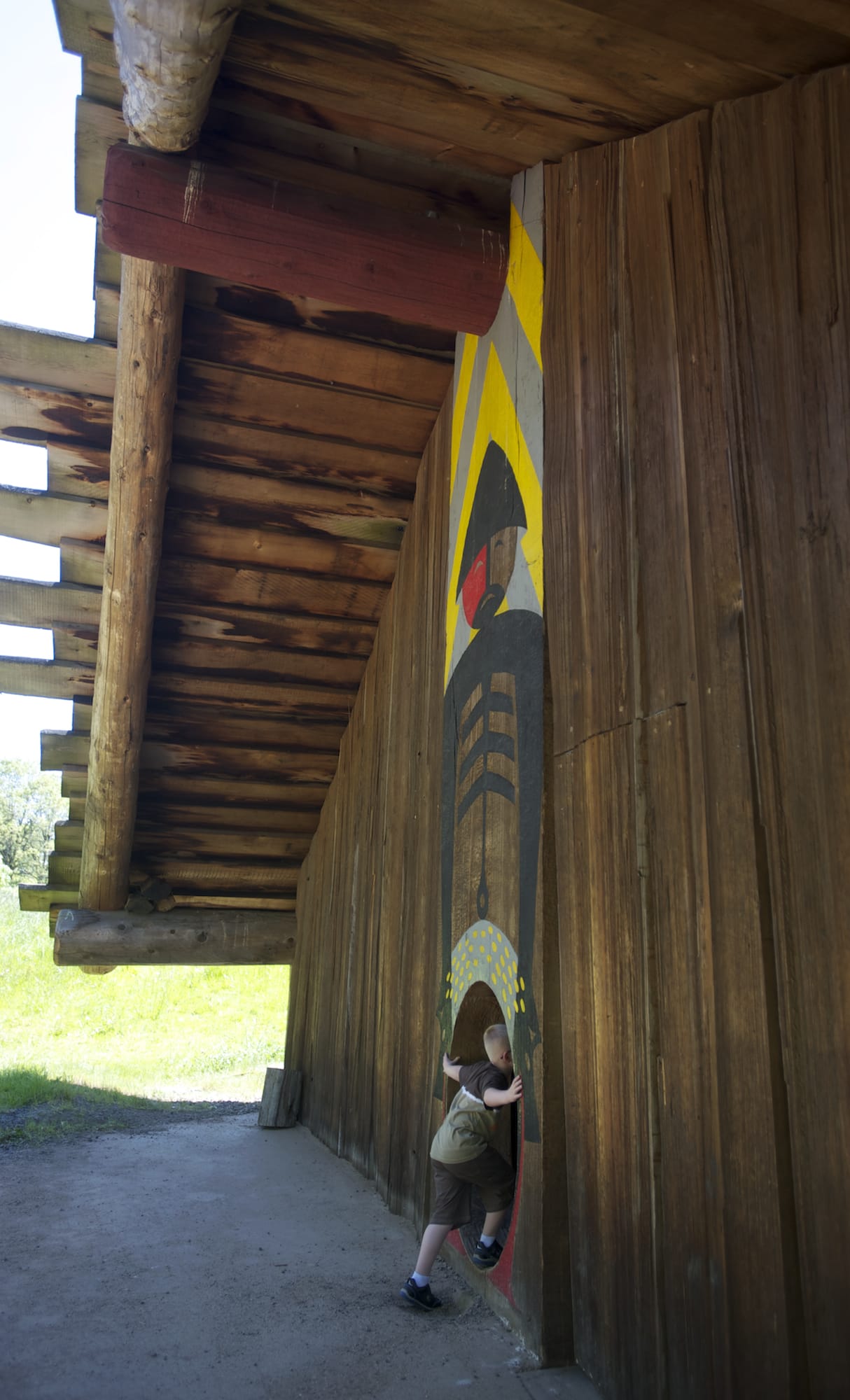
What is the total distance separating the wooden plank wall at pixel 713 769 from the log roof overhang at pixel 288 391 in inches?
11.7

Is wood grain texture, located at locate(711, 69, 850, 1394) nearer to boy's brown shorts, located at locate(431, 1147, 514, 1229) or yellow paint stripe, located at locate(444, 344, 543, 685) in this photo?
yellow paint stripe, located at locate(444, 344, 543, 685)

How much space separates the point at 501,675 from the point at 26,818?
3277 centimetres

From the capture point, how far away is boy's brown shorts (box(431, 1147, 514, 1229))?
315cm

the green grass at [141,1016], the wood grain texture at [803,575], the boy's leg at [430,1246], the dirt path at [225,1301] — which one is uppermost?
the wood grain texture at [803,575]

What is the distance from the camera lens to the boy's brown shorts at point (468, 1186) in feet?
10.3

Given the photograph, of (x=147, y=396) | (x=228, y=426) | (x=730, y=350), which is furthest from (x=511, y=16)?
(x=228, y=426)

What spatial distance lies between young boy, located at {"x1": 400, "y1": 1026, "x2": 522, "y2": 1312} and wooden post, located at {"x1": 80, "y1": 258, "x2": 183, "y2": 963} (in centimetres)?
295

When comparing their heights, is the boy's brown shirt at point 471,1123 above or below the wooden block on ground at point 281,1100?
above

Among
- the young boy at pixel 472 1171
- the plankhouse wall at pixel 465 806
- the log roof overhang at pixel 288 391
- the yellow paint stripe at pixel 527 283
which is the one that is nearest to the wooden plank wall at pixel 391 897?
the plankhouse wall at pixel 465 806

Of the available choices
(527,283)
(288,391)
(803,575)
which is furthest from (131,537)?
(803,575)

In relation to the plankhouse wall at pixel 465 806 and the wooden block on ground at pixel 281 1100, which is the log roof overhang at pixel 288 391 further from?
the wooden block on ground at pixel 281 1100

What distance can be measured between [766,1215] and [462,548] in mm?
2744

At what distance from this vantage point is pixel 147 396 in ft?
14.5

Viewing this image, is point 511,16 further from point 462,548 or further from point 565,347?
point 462,548
